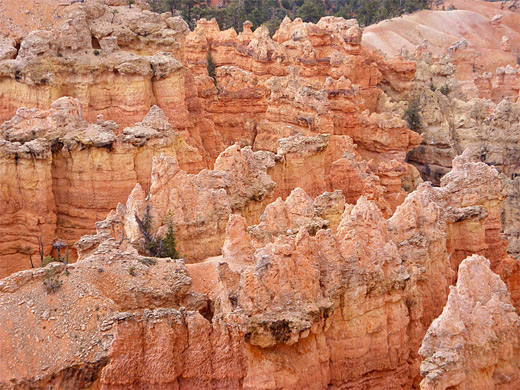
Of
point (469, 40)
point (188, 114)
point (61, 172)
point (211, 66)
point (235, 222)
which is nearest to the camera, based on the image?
point (235, 222)

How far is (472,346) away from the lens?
1169 cm

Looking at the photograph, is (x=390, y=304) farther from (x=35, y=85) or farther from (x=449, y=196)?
(x=35, y=85)

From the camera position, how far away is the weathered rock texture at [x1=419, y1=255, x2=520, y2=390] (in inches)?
445

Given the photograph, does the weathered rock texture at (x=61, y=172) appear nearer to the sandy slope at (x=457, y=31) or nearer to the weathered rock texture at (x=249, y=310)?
the weathered rock texture at (x=249, y=310)

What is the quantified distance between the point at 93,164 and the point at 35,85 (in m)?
5.09

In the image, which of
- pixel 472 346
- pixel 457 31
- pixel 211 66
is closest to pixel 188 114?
pixel 211 66

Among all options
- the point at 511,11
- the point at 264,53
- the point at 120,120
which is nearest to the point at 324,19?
the point at 264,53

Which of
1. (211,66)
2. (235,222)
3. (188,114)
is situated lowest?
(235,222)

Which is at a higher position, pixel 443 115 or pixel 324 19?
pixel 324 19

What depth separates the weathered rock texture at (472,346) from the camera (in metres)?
11.3

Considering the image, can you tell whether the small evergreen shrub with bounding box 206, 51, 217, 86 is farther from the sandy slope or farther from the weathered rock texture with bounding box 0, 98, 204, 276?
the sandy slope

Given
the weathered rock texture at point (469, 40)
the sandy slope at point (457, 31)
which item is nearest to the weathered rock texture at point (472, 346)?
the weathered rock texture at point (469, 40)

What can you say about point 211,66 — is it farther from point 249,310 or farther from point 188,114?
point 249,310

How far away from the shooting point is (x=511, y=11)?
91.2 m
